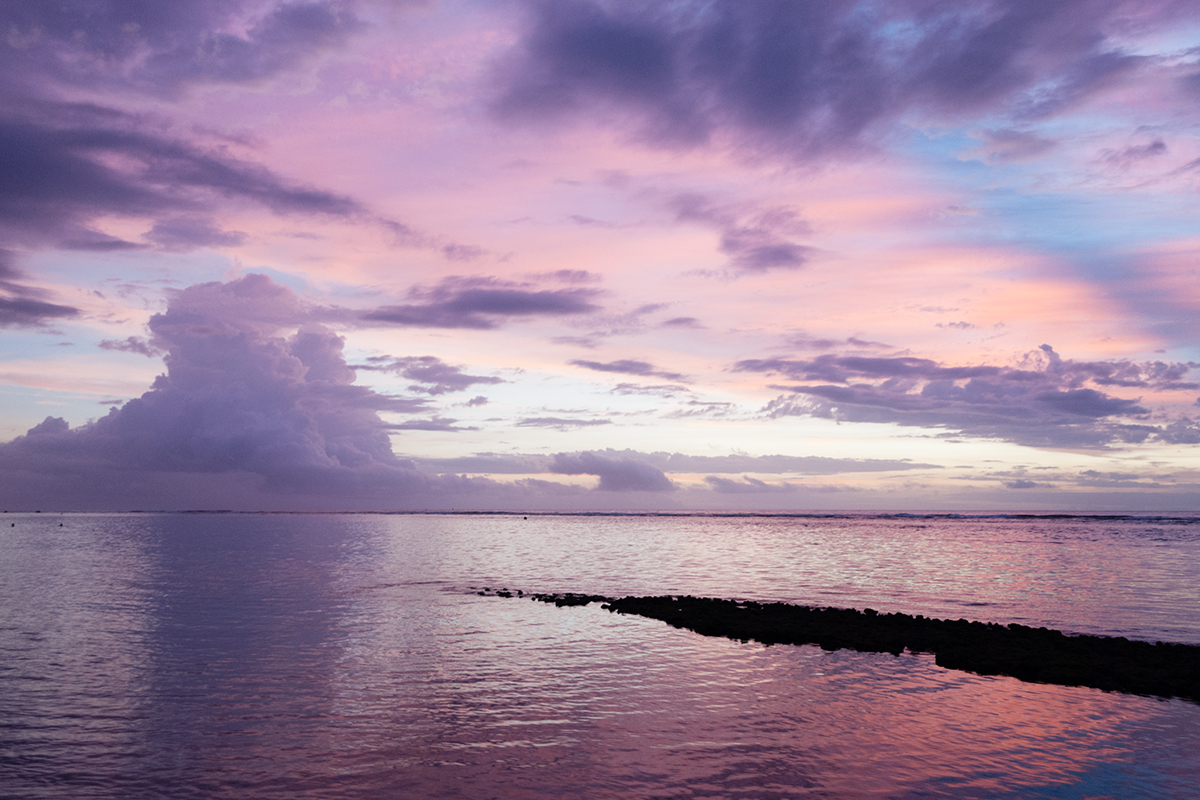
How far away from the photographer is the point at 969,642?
114 ft

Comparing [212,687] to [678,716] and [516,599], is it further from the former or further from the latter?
[516,599]

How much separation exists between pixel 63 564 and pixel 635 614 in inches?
2986

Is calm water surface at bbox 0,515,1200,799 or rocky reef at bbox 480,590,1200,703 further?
rocky reef at bbox 480,590,1200,703

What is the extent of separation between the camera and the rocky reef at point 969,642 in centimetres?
2834

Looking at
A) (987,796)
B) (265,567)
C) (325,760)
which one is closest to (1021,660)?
(987,796)

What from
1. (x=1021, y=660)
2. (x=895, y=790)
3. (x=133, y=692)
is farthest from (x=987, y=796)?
(x=133, y=692)

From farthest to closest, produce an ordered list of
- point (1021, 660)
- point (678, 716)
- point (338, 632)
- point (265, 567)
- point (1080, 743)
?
point (265, 567) → point (338, 632) → point (1021, 660) → point (678, 716) → point (1080, 743)

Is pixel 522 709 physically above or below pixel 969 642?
below

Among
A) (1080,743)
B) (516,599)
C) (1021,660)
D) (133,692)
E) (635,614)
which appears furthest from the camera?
(516,599)

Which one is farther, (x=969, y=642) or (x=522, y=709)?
(x=969, y=642)

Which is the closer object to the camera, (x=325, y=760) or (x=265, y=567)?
(x=325, y=760)

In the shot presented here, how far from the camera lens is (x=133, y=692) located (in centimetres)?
2588

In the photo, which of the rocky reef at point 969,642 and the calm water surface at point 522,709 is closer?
the calm water surface at point 522,709

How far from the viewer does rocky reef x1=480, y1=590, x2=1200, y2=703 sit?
1116 inches
